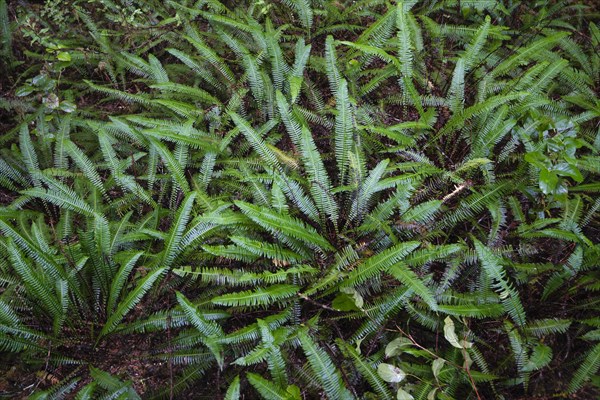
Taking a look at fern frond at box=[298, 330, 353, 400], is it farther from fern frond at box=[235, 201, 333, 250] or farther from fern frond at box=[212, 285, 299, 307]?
fern frond at box=[235, 201, 333, 250]

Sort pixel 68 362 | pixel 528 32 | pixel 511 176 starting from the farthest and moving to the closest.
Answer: pixel 528 32
pixel 511 176
pixel 68 362

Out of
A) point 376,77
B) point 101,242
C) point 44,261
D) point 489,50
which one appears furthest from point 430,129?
point 44,261

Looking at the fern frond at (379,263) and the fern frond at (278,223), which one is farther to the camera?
the fern frond at (278,223)

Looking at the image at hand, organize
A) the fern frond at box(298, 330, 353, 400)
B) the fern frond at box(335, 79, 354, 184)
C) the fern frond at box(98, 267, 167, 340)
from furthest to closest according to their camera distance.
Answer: the fern frond at box(335, 79, 354, 184) < the fern frond at box(98, 267, 167, 340) < the fern frond at box(298, 330, 353, 400)

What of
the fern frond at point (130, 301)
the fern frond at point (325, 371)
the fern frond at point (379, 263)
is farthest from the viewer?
the fern frond at point (130, 301)

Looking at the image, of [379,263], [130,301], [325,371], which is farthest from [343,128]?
[130,301]

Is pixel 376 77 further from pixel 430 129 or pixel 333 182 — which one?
pixel 333 182

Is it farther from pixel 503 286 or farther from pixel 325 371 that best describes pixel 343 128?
pixel 325 371

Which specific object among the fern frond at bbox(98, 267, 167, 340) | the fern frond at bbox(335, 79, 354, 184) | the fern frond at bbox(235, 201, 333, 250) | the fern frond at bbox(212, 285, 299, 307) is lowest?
the fern frond at bbox(98, 267, 167, 340)

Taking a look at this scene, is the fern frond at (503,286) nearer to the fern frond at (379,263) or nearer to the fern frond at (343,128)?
the fern frond at (379,263)

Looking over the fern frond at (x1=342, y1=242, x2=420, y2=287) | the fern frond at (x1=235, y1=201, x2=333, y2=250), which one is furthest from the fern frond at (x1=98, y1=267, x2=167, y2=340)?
the fern frond at (x1=342, y1=242, x2=420, y2=287)

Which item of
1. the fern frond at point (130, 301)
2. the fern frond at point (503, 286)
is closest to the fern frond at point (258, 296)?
the fern frond at point (130, 301)
